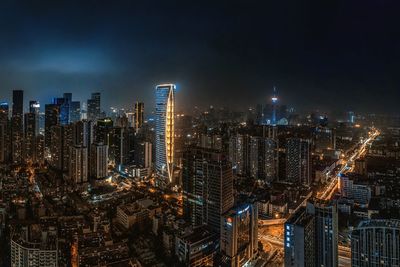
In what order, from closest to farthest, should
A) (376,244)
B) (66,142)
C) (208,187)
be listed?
(376,244), (208,187), (66,142)

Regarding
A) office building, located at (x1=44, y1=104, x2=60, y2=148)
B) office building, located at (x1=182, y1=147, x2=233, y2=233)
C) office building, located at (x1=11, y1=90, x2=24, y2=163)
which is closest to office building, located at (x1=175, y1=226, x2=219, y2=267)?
office building, located at (x1=182, y1=147, x2=233, y2=233)

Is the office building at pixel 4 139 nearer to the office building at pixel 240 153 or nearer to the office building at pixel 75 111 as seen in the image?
the office building at pixel 75 111

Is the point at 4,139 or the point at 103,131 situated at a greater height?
the point at 103,131

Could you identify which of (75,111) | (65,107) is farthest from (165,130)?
(75,111)

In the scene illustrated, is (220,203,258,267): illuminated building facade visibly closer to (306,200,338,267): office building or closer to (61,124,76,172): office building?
(306,200,338,267): office building

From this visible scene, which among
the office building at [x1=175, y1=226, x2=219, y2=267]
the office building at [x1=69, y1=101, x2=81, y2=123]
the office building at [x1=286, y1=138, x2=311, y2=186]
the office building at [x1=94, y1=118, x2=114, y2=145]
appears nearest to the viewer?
the office building at [x1=175, y1=226, x2=219, y2=267]

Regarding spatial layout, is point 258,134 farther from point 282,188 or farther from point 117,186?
point 117,186

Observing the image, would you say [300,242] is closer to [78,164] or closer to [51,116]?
[78,164]
